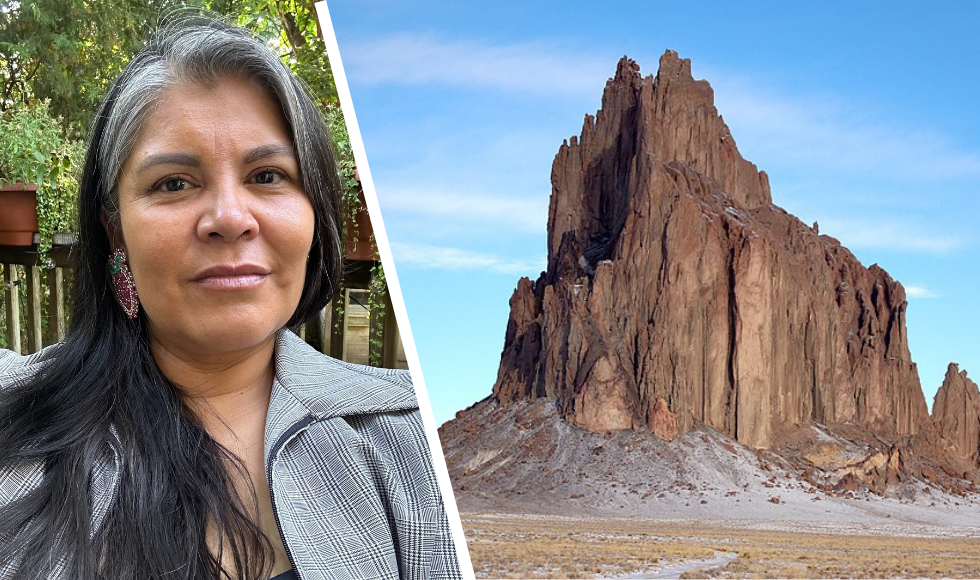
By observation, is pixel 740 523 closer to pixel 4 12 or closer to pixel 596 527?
pixel 596 527

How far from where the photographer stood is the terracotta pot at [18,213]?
6.86 ft

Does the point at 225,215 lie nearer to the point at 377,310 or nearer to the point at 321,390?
the point at 321,390

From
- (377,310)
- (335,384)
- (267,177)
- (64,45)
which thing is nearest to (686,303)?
(64,45)

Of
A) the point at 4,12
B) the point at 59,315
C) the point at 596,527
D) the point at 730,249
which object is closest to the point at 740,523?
the point at 596,527

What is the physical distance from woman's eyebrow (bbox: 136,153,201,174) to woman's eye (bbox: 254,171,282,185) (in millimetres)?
50

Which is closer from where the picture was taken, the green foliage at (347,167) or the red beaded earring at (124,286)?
the red beaded earring at (124,286)

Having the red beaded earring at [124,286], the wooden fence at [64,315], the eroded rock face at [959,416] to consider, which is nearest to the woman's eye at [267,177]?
the red beaded earring at [124,286]

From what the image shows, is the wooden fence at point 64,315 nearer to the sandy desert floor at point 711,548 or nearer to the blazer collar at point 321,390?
the blazer collar at point 321,390

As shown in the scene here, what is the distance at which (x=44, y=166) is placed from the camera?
2.14 metres

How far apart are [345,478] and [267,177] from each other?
0.27 meters

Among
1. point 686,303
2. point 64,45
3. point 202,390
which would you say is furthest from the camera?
point 686,303

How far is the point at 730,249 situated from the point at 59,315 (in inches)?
1034

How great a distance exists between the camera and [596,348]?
26156 mm

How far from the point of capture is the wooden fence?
6.61 ft
